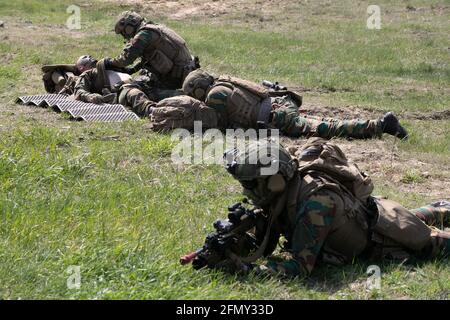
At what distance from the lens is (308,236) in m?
5.24

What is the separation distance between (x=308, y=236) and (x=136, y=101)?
17.8 feet

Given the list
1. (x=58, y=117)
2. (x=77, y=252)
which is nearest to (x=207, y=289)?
(x=77, y=252)

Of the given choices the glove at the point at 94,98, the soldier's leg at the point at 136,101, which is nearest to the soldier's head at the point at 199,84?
the soldier's leg at the point at 136,101

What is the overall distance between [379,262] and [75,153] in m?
3.36

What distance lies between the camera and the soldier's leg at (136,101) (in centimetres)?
1007

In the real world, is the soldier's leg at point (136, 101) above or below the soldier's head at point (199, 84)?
below

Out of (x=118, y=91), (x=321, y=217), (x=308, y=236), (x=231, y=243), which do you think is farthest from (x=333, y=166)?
(x=118, y=91)

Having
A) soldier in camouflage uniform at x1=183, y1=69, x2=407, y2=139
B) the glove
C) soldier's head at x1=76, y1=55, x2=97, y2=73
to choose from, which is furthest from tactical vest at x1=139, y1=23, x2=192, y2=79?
soldier in camouflage uniform at x1=183, y1=69, x2=407, y2=139

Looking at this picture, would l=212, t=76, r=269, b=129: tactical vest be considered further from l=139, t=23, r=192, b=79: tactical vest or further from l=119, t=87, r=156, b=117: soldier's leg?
l=139, t=23, r=192, b=79: tactical vest

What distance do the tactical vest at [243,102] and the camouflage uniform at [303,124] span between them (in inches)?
2.3

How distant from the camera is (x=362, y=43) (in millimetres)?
16625

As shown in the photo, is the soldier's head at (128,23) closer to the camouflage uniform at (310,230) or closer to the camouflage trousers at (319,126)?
the camouflage trousers at (319,126)
